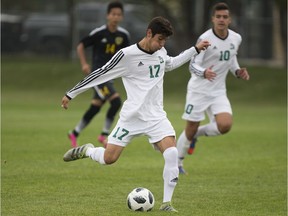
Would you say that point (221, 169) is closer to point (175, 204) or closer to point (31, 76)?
point (175, 204)

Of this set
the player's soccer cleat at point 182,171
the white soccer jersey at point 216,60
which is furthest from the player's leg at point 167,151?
the white soccer jersey at point 216,60

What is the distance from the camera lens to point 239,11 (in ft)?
118

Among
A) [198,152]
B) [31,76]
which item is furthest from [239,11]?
[198,152]

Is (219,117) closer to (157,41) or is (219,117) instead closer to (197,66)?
(197,66)

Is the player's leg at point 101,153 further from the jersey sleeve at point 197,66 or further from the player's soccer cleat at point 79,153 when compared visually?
the jersey sleeve at point 197,66

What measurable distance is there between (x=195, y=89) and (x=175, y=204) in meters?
3.32

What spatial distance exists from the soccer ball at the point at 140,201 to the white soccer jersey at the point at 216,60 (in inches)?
135

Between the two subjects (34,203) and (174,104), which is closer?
(34,203)

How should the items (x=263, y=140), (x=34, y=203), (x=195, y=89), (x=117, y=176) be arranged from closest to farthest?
1. (x=34, y=203)
2. (x=117, y=176)
3. (x=195, y=89)
4. (x=263, y=140)

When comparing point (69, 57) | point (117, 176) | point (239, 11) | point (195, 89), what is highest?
point (195, 89)

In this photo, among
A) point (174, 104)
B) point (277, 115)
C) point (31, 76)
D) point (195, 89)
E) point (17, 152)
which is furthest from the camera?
point (31, 76)

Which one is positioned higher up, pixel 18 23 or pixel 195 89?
pixel 195 89

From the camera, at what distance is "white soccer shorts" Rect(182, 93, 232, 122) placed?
12.6 meters

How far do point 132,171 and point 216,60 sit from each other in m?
2.11
